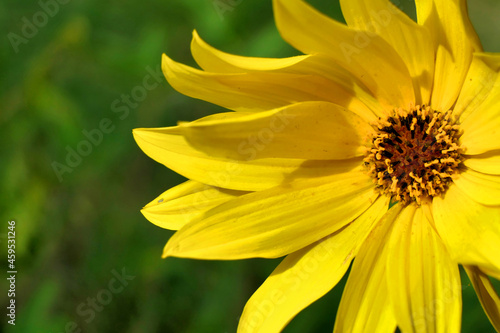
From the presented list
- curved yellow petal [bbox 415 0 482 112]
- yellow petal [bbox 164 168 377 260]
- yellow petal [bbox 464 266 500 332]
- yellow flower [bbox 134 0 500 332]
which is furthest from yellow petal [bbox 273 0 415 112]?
yellow petal [bbox 464 266 500 332]

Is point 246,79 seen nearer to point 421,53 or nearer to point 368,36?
point 368,36

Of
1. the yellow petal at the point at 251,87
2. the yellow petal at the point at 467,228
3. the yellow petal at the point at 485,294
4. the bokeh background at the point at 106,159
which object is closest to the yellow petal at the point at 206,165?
the yellow petal at the point at 251,87

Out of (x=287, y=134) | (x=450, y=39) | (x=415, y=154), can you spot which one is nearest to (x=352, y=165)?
(x=415, y=154)

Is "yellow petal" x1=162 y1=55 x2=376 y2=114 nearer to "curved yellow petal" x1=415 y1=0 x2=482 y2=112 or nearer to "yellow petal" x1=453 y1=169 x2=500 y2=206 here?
"curved yellow petal" x1=415 y1=0 x2=482 y2=112

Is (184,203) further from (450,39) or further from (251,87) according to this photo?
(450,39)

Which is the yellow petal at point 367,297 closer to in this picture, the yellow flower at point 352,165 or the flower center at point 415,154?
the yellow flower at point 352,165

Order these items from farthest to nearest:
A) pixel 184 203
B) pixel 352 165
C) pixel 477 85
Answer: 1. pixel 352 165
2. pixel 184 203
3. pixel 477 85
